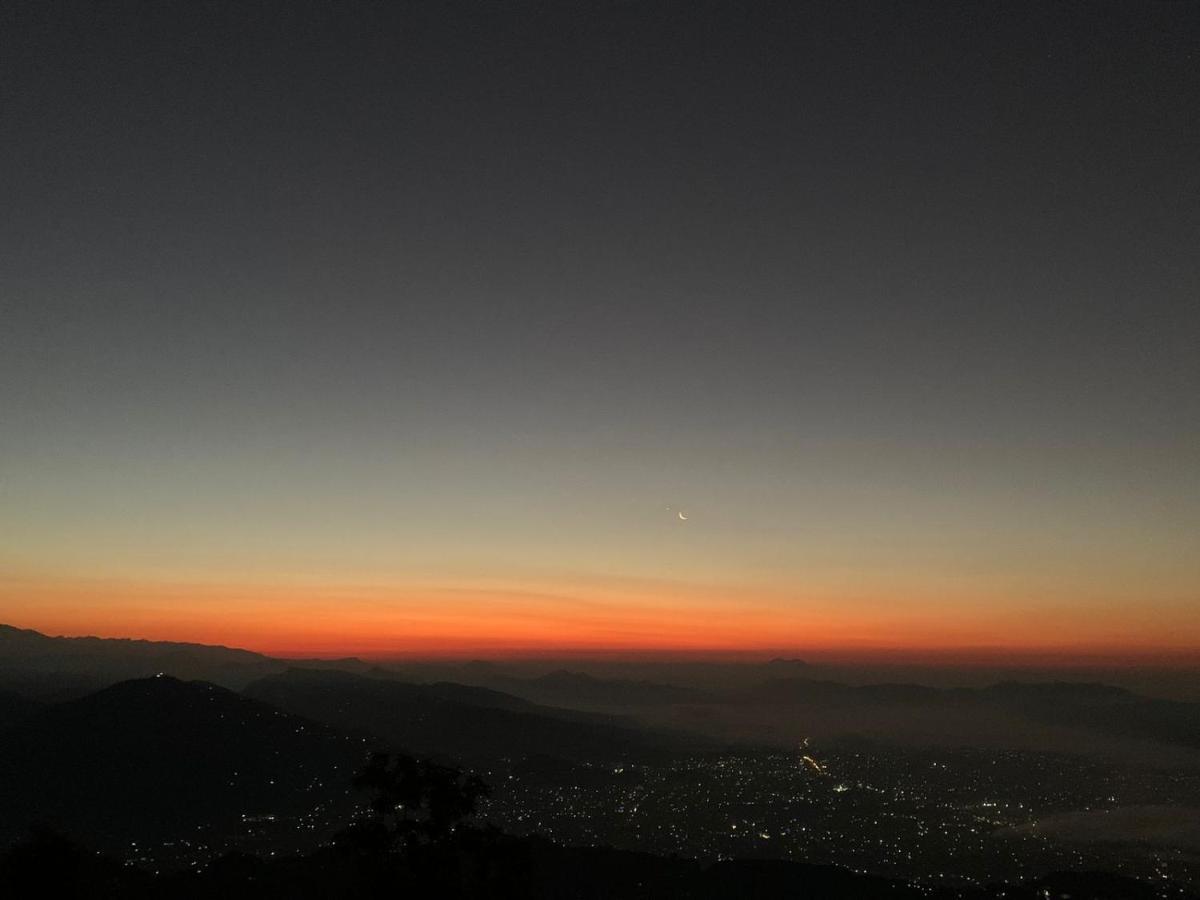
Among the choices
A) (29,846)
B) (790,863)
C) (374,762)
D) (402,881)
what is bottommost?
(790,863)

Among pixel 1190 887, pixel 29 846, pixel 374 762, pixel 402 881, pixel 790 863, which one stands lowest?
pixel 1190 887

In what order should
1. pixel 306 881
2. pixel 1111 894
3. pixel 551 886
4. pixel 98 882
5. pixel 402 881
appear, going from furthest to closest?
pixel 1111 894
pixel 551 886
pixel 306 881
pixel 98 882
pixel 402 881

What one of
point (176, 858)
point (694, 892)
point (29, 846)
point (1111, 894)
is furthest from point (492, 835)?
point (176, 858)

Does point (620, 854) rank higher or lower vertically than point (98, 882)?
lower

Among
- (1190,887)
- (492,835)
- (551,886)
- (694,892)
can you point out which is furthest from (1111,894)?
(492,835)

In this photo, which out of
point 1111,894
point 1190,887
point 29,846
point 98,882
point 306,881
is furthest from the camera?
point 1190,887

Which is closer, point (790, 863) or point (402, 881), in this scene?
point (402, 881)

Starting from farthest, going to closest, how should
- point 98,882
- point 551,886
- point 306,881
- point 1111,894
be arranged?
point 1111,894 < point 551,886 < point 306,881 < point 98,882

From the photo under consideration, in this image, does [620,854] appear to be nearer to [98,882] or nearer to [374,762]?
[98,882]

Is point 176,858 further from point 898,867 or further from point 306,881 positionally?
point 898,867

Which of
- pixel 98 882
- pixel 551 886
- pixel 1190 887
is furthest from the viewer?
pixel 1190 887
